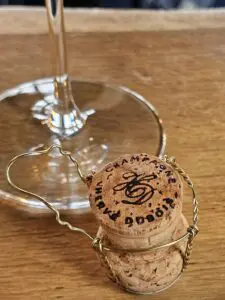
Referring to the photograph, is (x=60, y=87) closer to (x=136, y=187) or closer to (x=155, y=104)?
(x=155, y=104)

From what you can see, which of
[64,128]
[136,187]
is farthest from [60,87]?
[136,187]

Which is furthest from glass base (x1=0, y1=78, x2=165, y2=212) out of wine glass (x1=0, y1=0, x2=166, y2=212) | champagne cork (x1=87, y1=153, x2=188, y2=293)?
champagne cork (x1=87, y1=153, x2=188, y2=293)

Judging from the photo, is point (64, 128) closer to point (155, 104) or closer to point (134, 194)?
point (155, 104)

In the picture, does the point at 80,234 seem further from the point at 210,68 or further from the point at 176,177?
the point at 210,68

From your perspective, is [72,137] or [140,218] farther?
[72,137]

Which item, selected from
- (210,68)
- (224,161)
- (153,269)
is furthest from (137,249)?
Answer: (210,68)

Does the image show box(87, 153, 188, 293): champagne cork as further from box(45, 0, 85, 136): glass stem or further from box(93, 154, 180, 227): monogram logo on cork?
box(45, 0, 85, 136): glass stem
